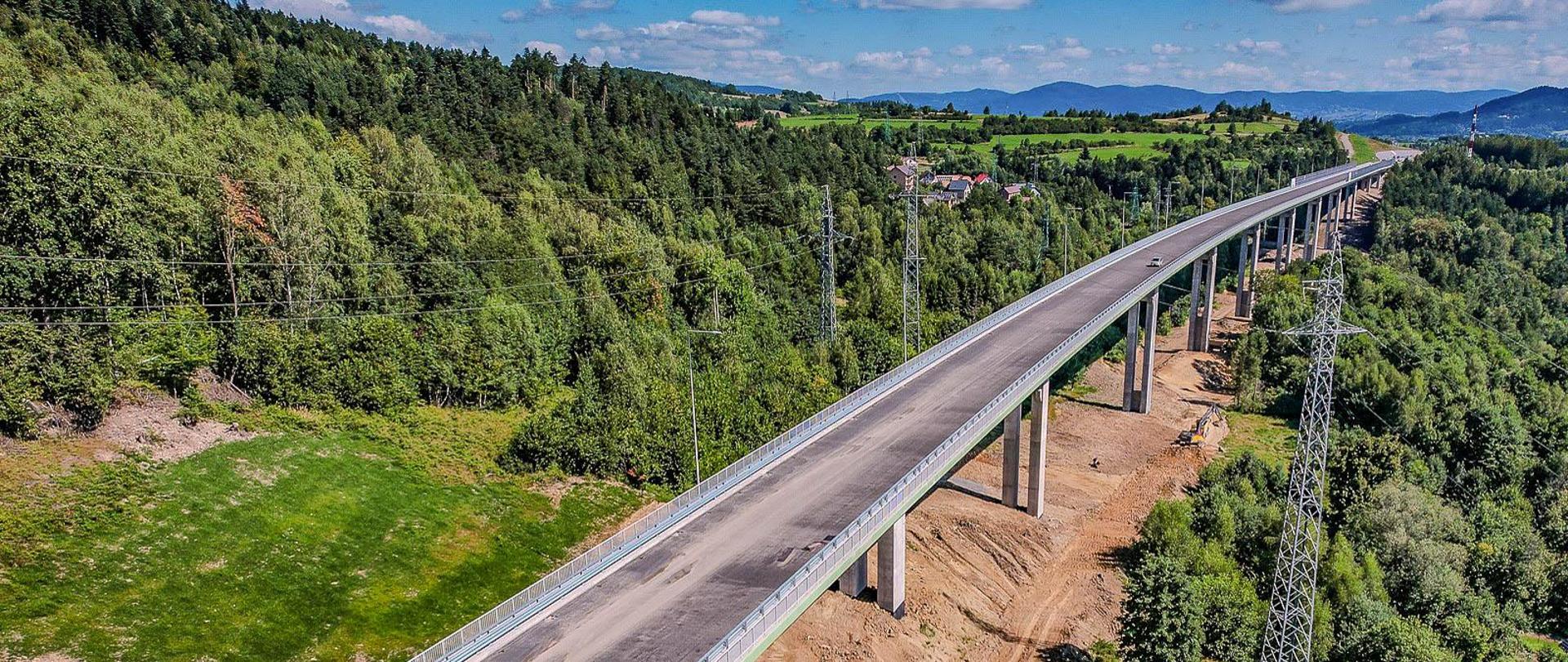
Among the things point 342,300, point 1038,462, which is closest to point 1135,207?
point 1038,462

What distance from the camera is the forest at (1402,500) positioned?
35719 millimetres

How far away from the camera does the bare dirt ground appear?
3891 centimetres

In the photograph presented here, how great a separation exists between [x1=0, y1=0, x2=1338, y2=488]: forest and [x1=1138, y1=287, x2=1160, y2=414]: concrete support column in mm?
16060

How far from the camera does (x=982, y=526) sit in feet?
165

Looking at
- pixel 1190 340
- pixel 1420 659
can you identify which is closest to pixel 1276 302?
pixel 1190 340

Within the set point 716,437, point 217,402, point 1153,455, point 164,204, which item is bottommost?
point 1153,455

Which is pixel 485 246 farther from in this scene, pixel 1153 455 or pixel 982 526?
pixel 1153 455

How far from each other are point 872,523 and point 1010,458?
71.9ft

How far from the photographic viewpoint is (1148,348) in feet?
232

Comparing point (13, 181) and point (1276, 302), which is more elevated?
point (13, 181)

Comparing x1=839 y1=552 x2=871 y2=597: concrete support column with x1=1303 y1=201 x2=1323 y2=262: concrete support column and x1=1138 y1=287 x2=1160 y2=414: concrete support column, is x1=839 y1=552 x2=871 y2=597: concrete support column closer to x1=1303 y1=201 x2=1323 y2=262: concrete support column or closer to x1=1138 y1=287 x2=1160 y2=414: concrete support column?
x1=1138 y1=287 x2=1160 y2=414: concrete support column

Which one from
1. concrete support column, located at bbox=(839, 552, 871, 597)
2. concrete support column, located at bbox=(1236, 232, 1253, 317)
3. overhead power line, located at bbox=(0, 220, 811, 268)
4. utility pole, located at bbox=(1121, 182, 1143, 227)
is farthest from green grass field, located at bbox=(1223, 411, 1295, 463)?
utility pole, located at bbox=(1121, 182, 1143, 227)

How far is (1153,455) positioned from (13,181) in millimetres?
68821

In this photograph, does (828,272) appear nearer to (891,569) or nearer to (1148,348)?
(891,569)
